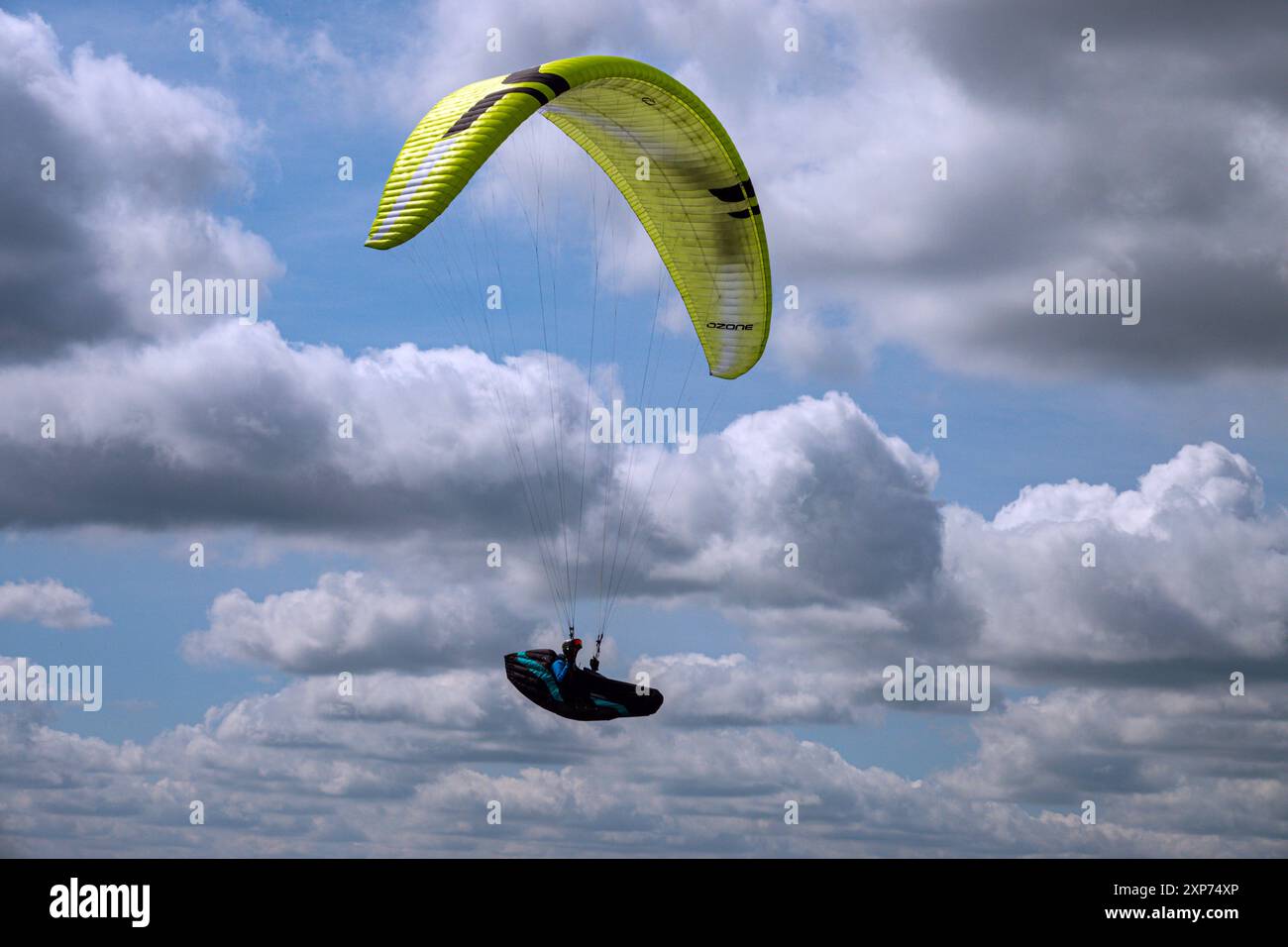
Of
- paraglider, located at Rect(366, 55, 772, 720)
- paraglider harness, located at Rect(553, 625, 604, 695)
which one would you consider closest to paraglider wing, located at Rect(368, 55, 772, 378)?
paraglider, located at Rect(366, 55, 772, 720)

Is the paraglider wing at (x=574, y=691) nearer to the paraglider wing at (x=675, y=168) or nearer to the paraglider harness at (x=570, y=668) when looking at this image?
the paraglider harness at (x=570, y=668)

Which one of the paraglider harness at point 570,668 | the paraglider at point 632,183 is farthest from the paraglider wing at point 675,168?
the paraglider harness at point 570,668

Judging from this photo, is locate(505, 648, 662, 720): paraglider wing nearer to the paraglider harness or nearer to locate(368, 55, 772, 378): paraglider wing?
the paraglider harness

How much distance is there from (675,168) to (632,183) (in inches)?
46.4

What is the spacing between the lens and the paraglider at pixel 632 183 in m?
23.9

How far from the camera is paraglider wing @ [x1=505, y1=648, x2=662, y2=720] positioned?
2727cm

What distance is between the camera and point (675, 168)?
3061 centimetres

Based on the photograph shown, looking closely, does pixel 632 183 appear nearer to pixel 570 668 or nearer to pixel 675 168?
pixel 675 168

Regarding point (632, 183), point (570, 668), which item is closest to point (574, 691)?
point (570, 668)

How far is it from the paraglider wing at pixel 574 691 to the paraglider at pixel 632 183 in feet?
0.07

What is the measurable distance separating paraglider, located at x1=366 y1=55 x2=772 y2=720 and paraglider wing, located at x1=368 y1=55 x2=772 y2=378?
0.02m
